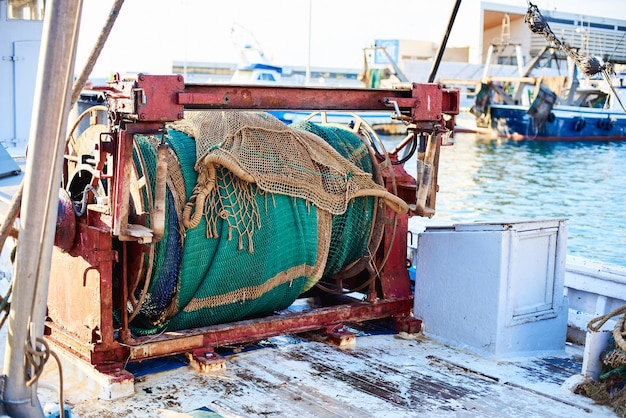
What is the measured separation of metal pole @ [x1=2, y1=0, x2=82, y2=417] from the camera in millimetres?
2545

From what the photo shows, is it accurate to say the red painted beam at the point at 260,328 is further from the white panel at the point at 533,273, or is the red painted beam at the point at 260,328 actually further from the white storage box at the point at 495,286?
the white panel at the point at 533,273

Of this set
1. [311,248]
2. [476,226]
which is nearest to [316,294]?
[311,248]

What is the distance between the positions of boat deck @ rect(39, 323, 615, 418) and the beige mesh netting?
0.96 meters

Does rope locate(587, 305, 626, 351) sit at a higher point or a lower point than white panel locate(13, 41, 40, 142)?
lower

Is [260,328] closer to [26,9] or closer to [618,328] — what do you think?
[618,328]

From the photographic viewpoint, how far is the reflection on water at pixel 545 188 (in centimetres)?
1844

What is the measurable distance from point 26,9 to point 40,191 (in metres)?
9.73

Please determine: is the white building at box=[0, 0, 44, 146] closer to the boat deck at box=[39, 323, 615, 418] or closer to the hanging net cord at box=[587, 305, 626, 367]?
the boat deck at box=[39, 323, 615, 418]

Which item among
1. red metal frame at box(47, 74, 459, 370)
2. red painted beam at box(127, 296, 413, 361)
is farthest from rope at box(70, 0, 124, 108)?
red painted beam at box(127, 296, 413, 361)

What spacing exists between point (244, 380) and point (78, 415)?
1.01m

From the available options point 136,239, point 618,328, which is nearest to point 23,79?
point 136,239

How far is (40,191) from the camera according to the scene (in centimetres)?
261

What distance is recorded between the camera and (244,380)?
4.83 metres

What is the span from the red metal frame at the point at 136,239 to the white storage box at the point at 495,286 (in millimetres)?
474
